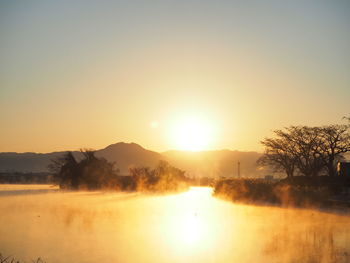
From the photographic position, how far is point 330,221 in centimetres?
2391

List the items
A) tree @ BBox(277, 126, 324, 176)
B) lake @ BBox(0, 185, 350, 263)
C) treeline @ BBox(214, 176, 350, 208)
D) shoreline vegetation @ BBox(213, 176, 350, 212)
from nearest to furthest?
lake @ BBox(0, 185, 350, 263)
shoreline vegetation @ BBox(213, 176, 350, 212)
treeline @ BBox(214, 176, 350, 208)
tree @ BBox(277, 126, 324, 176)

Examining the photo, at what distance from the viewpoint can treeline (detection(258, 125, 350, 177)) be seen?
62.4 m

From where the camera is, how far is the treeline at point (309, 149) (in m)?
62.4

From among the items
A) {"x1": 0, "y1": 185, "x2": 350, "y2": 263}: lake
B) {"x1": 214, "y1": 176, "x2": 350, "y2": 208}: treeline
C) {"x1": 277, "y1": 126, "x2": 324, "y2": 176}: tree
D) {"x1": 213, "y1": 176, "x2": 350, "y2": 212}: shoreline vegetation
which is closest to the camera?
{"x1": 0, "y1": 185, "x2": 350, "y2": 263}: lake

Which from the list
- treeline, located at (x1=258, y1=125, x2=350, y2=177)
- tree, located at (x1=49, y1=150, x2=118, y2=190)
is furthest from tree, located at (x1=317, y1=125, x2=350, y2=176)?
tree, located at (x1=49, y1=150, x2=118, y2=190)

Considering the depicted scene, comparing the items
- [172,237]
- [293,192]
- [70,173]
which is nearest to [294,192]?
[293,192]

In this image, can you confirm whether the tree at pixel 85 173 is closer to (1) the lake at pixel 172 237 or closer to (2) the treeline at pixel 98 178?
(2) the treeline at pixel 98 178

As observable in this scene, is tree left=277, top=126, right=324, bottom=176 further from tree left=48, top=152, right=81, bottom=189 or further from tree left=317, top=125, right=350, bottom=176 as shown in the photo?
tree left=48, top=152, right=81, bottom=189

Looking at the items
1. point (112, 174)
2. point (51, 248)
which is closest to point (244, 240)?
point (51, 248)

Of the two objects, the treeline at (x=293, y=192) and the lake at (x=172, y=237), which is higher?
the treeline at (x=293, y=192)

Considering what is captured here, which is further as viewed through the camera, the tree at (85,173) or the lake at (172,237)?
the tree at (85,173)

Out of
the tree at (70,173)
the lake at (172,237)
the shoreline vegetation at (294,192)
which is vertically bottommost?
the lake at (172,237)

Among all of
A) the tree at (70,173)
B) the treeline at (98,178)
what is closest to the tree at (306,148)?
the treeline at (98,178)

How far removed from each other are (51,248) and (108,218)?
971 centimetres
